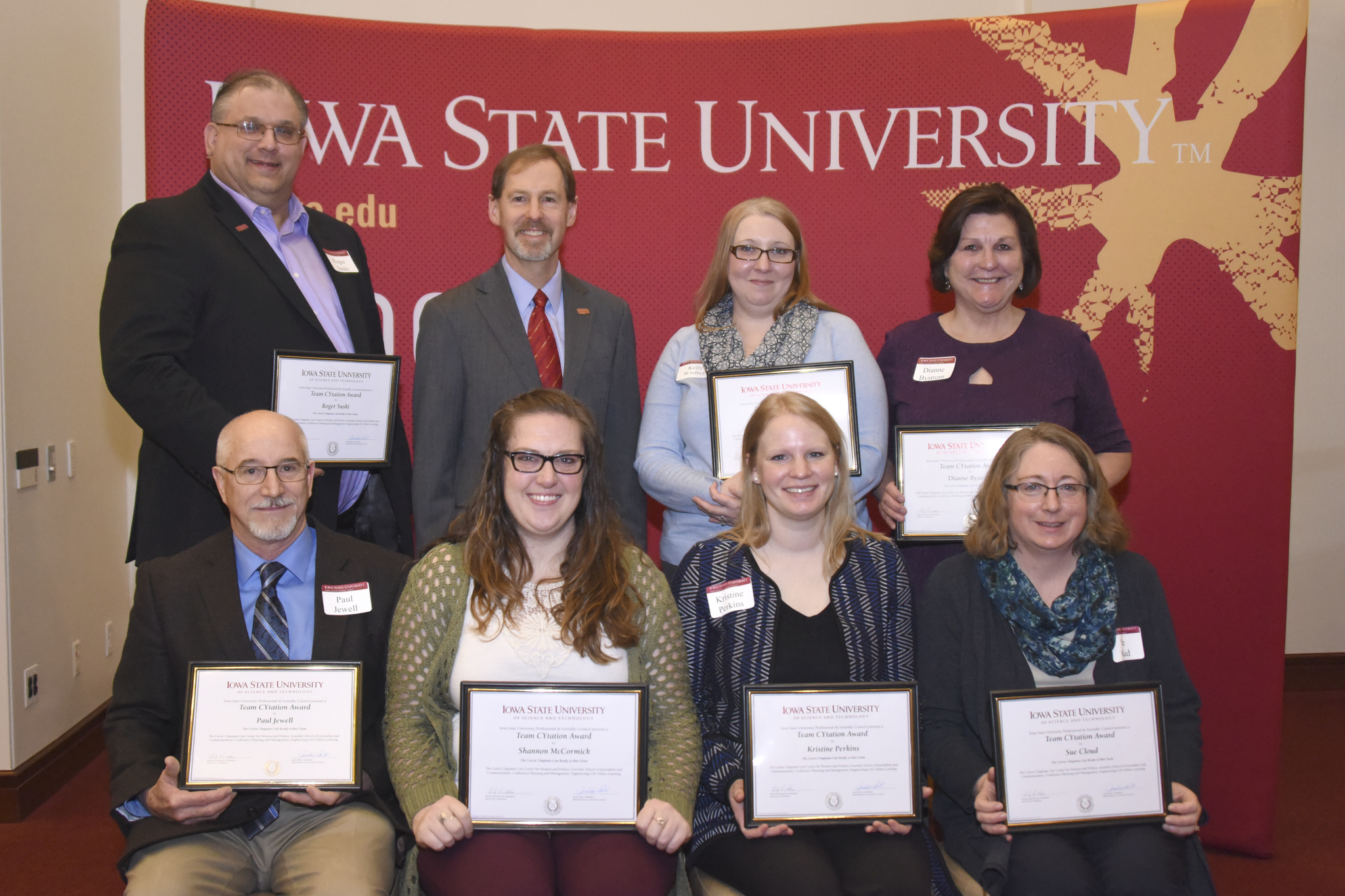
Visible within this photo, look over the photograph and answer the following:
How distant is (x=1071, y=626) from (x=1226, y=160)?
249 cm

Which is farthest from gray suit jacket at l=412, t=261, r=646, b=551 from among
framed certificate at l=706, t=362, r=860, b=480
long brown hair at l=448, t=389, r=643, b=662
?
long brown hair at l=448, t=389, r=643, b=662

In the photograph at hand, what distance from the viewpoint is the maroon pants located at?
2.18 m

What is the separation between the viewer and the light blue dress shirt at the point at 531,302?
3.34 metres

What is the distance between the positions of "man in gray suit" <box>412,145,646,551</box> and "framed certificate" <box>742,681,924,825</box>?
1.17m

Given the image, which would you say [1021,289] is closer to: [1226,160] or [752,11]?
[1226,160]

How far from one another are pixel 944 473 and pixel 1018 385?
0.43 meters

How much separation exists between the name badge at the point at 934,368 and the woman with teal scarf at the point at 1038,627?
1.80 feet

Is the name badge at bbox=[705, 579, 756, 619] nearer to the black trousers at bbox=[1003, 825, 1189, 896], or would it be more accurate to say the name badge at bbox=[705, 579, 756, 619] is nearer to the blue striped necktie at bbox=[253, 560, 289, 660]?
the black trousers at bbox=[1003, 825, 1189, 896]

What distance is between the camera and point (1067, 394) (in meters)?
3.20

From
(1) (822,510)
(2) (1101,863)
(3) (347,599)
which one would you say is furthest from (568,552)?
(2) (1101,863)

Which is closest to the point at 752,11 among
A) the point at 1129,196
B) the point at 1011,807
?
the point at 1129,196

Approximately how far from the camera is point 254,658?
96.4 inches

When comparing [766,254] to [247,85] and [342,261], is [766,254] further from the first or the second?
[247,85]

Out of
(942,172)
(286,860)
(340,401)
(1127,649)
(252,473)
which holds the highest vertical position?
(942,172)
